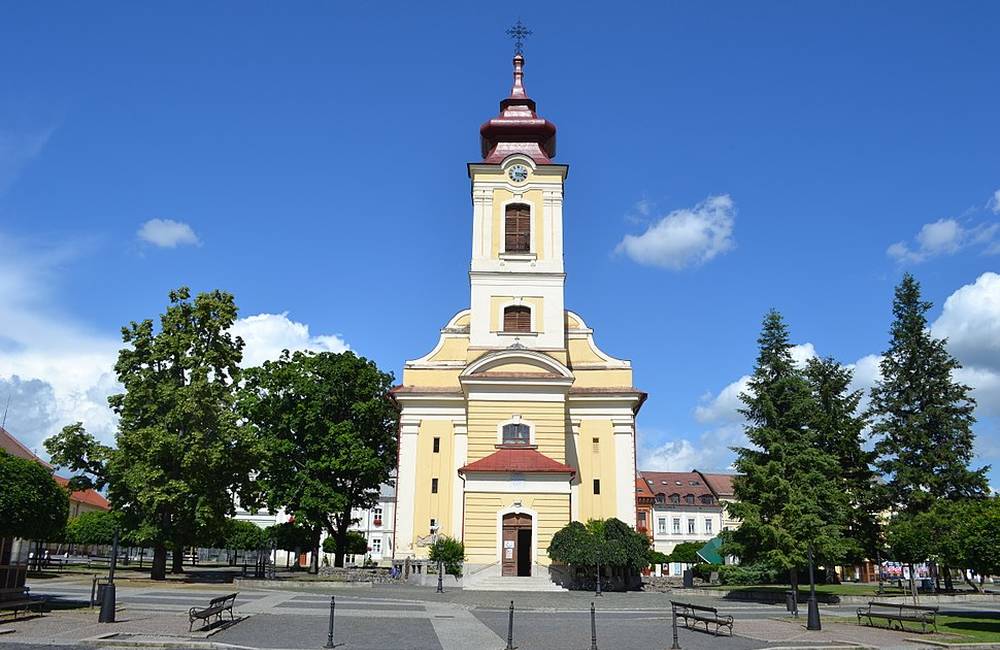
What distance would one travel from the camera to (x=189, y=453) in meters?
30.6

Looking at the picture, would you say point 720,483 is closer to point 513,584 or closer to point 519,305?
point 519,305

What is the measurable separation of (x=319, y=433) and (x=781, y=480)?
2268cm

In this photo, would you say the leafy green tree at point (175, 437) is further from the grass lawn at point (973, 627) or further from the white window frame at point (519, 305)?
the grass lawn at point (973, 627)

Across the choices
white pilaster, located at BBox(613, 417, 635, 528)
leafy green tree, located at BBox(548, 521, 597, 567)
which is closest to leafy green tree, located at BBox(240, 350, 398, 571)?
leafy green tree, located at BBox(548, 521, 597, 567)

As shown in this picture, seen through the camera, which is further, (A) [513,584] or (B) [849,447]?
(B) [849,447]

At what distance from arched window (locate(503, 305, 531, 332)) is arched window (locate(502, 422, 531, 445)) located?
232 inches

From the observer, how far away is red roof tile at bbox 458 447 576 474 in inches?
1400

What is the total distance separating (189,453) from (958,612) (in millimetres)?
28023

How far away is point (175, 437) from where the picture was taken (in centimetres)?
3067

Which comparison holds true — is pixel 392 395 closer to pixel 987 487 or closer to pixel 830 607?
pixel 830 607

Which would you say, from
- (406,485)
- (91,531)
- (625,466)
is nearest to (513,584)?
(406,485)

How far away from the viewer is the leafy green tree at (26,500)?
60.4 ft

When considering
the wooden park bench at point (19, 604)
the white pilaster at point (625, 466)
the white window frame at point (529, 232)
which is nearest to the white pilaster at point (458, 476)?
the white pilaster at point (625, 466)

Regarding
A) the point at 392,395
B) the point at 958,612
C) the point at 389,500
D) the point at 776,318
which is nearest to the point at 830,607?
the point at 958,612
